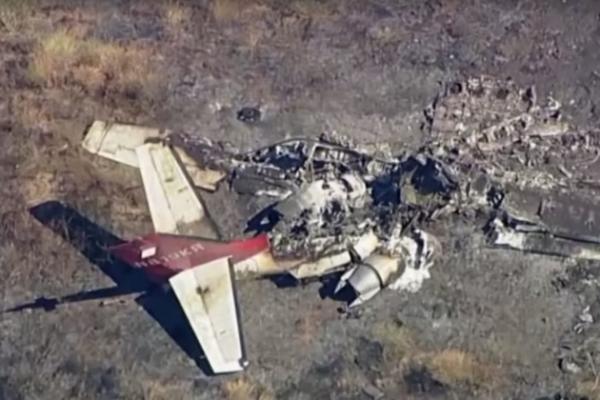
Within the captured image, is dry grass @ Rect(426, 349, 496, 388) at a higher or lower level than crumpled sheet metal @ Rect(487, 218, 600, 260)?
lower

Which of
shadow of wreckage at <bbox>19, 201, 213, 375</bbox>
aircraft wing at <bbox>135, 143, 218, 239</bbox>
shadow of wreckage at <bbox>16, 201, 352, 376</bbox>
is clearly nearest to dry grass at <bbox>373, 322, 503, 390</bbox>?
shadow of wreckage at <bbox>16, 201, 352, 376</bbox>

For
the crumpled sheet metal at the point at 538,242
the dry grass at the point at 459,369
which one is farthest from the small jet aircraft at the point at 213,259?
the dry grass at the point at 459,369

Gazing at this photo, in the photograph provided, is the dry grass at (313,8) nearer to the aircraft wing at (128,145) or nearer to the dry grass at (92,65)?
the dry grass at (92,65)

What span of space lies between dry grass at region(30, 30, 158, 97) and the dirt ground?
0.04 meters

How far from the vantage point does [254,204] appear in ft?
70.4

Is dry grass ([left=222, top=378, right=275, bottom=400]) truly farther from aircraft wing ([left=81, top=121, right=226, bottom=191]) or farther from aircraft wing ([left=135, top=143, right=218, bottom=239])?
aircraft wing ([left=81, top=121, right=226, bottom=191])

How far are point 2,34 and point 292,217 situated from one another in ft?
24.1

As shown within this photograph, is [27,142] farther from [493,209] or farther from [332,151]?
[493,209]

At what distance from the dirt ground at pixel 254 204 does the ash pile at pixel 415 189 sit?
0.33m

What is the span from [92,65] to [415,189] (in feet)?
21.0

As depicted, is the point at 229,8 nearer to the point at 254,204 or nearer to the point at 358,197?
the point at 254,204

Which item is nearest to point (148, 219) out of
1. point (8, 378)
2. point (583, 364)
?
point (8, 378)

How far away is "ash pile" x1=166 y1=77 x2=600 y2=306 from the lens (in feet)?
66.7

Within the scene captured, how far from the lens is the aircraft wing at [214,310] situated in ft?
61.1
